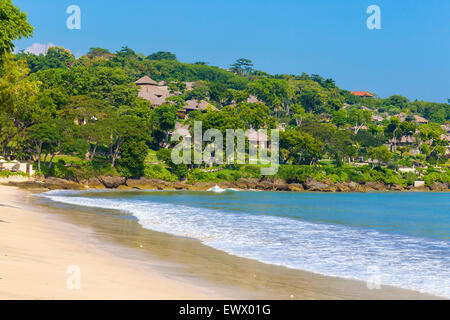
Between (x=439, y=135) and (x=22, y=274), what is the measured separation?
357 feet

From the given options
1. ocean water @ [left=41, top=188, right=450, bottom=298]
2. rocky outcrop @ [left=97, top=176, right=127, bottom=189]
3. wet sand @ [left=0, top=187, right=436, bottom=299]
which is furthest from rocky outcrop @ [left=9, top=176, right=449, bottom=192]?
wet sand @ [left=0, top=187, right=436, bottom=299]

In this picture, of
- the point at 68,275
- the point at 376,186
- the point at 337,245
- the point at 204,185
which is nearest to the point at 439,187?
the point at 376,186

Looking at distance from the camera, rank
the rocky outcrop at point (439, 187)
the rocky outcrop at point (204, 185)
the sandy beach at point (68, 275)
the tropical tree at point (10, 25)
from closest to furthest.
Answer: the sandy beach at point (68, 275) → the tropical tree at point (10, 25) → the rocky outcrop at point (204, 185) → the rocky outcrop at point (439, 187)

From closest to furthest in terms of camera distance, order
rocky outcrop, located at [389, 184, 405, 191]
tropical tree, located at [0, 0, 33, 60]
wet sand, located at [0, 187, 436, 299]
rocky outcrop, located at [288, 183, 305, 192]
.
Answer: wet sand, located at [0, 187, 436, 299], tropical tree, located at [0, 0, 33, 60], rocky outcrop, located at [288, 183, 305, 192], rocky outcrop, located at [389, 184, 405, 191]

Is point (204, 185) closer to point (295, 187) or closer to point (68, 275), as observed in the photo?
point (295, 187)

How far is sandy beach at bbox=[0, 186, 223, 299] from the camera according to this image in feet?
25.3

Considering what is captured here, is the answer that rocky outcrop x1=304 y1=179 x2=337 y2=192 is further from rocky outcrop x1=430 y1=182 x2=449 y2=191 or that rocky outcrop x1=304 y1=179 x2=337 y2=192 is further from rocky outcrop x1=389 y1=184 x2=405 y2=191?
rocky outcrop x1=430 y1=182 x2=449 y2=191

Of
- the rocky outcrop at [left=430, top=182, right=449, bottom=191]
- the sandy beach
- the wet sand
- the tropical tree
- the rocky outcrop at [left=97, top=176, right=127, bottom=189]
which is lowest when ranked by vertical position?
the rocky outcrop at [left=430, top=182, right=449, bottom=191]

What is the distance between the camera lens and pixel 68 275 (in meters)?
9.04

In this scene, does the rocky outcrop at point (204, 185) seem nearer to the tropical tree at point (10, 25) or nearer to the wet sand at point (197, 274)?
the tropical tree at point (10, 25)

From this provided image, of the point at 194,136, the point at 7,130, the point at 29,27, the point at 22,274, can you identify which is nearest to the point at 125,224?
the point at 29,27

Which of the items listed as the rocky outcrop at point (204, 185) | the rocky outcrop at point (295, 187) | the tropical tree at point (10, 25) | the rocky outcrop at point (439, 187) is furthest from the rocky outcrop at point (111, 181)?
the rocky outcrop at point (439, 187)

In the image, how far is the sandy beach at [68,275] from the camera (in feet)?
25.3
